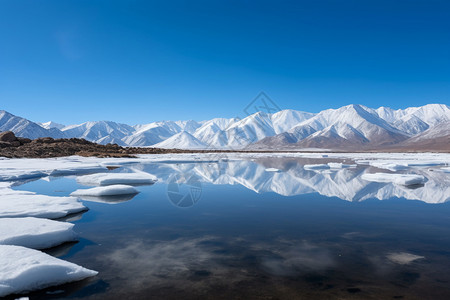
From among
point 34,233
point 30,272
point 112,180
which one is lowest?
point 30,272

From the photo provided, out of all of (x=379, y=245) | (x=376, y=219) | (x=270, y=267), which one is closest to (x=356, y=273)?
(x=270, y=267)

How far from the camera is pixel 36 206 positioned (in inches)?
347

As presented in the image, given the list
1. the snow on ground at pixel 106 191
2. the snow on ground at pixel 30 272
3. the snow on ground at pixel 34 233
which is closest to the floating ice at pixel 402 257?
the snow on ground at pixel 30 272

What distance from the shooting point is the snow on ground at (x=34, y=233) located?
5.80 meters

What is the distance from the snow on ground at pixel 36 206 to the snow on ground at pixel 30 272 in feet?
11.3

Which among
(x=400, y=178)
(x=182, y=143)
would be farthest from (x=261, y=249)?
(x=182, y=143)

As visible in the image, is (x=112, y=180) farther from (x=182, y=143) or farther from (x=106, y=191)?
(x=182, y=143)

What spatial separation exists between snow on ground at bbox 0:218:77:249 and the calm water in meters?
0.23

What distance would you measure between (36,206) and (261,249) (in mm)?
6911

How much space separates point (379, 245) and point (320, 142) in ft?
613

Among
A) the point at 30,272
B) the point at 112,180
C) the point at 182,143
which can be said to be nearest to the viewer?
the point at 30,272

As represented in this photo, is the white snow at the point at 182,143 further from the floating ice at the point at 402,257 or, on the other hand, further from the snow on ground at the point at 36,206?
the floating ice at the point at 402,257

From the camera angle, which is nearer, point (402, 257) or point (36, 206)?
point (402, 257)

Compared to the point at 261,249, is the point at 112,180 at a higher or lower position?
higher
